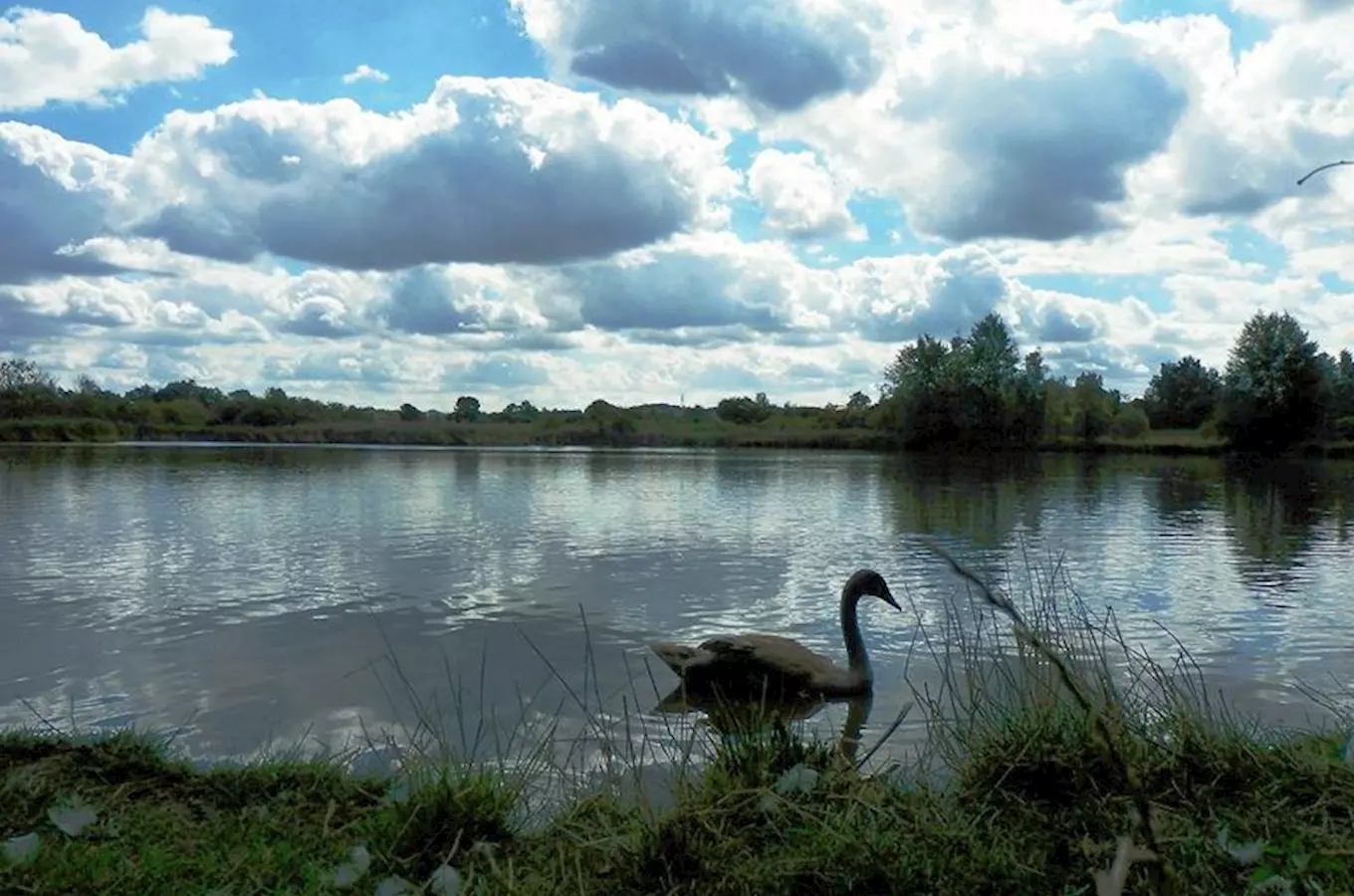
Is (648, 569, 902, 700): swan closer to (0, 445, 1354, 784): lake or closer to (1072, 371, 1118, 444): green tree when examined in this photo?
(0, 445, 1354, 784): lake

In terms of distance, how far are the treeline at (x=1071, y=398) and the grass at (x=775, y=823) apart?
7315 cm

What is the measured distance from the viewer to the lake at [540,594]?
849cm

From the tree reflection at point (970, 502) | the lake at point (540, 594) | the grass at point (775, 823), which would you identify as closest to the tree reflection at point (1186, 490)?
the lake at point (540, 594)

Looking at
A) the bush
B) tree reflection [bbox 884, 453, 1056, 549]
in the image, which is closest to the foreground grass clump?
tree reflection [bbox 884, 453, 1056, 549]

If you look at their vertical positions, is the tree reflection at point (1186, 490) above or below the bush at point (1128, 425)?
below

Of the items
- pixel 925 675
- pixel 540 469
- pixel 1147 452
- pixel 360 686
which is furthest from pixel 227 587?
pixel 1147 452

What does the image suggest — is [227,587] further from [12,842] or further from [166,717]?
[12,842]

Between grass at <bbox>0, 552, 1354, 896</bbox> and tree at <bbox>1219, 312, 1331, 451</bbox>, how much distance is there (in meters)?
72.7

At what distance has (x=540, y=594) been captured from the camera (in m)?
14.1

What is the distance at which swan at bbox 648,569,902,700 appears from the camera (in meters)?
8.96

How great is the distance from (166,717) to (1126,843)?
7.72 meters

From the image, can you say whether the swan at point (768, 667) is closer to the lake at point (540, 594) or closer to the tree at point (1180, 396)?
the lake at point (540, 594)

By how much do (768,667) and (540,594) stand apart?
564 centimetres

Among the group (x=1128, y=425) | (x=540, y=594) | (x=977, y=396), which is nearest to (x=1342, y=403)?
(x=1128, y=425)
